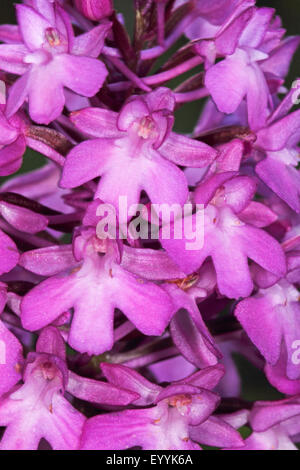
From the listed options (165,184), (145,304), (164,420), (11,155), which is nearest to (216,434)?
(164,420)

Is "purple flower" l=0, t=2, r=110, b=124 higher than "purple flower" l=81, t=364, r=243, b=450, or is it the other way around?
"purple flower" l=0, t=2, r=110, b=124

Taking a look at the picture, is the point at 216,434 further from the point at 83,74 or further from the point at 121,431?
the point at 83,74

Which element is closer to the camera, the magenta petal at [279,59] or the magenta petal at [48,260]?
the magenta petal at [48,260]

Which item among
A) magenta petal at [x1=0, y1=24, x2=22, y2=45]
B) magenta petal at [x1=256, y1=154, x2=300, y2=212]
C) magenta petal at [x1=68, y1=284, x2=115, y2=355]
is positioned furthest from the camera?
magenta petal at [x1=0, y1=24, x2=22, y2=45]

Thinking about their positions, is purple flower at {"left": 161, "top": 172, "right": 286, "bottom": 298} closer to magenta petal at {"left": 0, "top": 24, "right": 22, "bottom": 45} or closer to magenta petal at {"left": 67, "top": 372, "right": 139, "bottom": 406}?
magenta petal at {"left": 67, "top": 372, "right": 139, "bottom": 406}

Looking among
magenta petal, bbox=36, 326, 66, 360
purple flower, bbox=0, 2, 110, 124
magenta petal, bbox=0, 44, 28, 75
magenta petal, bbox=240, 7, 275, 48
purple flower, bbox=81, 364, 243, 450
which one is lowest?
purple flower, bbox=81, 364, 243, 450

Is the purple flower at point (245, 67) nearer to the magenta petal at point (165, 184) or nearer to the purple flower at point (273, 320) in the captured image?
the magenta petal at point (165, 184)

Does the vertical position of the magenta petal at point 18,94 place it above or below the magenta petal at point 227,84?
below

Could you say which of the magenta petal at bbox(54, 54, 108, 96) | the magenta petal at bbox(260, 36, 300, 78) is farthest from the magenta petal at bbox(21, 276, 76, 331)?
the magenta petal at bbox(260, 36, 300, 78)

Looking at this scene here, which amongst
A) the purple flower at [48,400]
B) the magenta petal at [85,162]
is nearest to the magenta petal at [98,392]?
the purple flower at [48,400]
